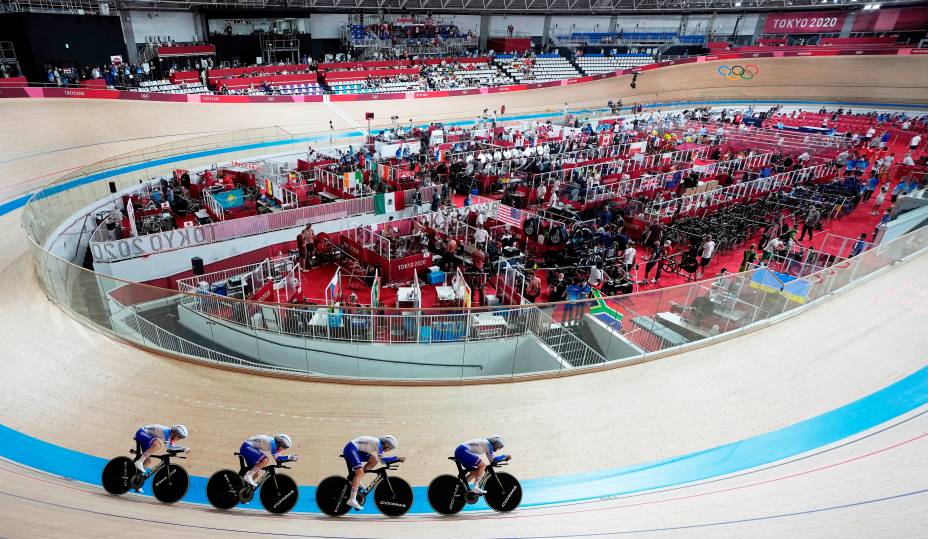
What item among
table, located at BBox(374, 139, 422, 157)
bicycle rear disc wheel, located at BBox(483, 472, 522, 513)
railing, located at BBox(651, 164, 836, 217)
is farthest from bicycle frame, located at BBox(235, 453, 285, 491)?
table, located at BBox(374, 139, 422, 157)

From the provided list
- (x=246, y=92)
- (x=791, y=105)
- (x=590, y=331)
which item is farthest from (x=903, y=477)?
(x=791, y=105)

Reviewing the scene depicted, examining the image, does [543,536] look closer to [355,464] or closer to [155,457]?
[355,464]

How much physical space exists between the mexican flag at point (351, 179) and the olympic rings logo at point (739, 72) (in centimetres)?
3947

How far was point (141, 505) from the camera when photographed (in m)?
4.76

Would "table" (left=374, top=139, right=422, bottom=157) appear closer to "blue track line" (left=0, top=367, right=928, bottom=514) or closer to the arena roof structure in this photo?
"blue track line" (left=0, top=367, right=928, bottom=514)

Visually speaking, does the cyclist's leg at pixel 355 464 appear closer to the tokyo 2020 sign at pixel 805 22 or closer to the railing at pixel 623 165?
the railing at pixel 623 165

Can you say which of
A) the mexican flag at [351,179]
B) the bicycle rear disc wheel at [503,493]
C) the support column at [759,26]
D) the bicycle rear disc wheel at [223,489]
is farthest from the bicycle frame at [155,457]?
the support column at [759,26]

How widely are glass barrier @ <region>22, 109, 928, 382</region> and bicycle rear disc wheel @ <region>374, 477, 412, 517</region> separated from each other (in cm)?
214

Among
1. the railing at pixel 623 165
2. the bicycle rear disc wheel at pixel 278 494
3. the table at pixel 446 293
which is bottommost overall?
the table at pixel 446 293

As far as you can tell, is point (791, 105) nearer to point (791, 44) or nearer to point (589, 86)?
point (791, 44)

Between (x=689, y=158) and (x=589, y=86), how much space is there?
20.5m

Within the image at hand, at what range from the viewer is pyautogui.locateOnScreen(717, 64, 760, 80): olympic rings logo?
134 ft

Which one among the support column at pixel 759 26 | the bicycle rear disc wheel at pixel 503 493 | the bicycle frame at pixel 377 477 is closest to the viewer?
the bicycle frame at pixel 377 477

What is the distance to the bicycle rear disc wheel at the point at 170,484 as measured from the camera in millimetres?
4703
